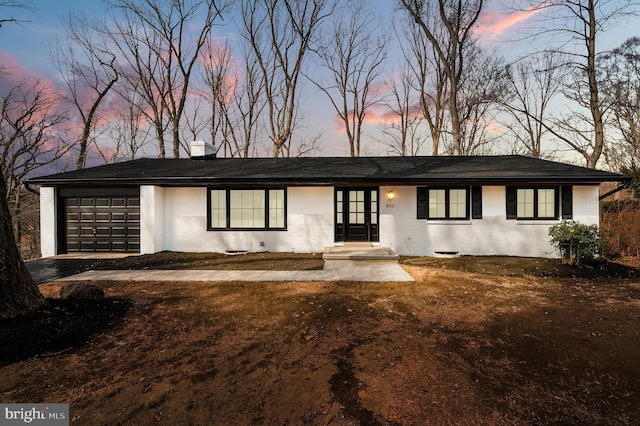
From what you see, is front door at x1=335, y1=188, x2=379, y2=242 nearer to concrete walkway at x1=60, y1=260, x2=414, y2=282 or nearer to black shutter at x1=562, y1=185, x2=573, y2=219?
concrete walkway at x1=60, y1=260, x2=414, y2=282

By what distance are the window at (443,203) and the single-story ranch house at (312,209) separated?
4 centimetres

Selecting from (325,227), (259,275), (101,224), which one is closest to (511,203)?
(325,227)

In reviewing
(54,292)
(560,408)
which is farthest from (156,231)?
(560,408)

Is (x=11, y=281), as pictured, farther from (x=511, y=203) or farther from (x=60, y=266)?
(x=511, y=203)

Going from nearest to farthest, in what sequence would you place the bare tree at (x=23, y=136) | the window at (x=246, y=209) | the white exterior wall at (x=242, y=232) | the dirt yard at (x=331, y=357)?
the dirt yard at (x=331, y=357) → the white exterior wall at (x=242, y=232) → the window at (x=246, y=209) → the bare tree at (x=23, y=136)

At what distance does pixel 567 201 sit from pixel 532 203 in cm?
100

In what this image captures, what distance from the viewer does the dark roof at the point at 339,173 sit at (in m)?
9.20

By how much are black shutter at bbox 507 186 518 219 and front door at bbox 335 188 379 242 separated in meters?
4.44

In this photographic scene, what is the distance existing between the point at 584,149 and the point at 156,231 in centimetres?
2065

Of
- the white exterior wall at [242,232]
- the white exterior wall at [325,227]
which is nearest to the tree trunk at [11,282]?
the white exterior wall at [325,227]

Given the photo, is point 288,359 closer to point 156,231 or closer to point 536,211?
point 156,231

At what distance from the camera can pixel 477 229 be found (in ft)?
32.0

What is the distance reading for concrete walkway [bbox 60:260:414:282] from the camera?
21.9 ft

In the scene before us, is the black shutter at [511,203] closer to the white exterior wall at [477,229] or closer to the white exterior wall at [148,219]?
the white exterior wall at [477,229]
